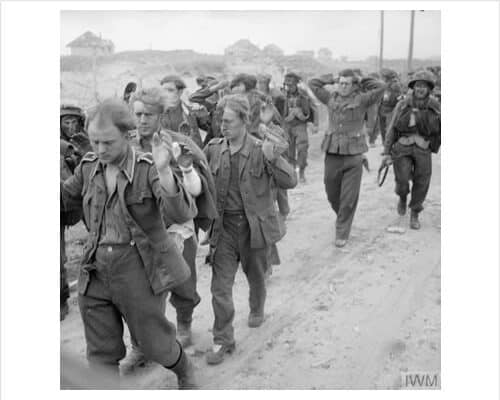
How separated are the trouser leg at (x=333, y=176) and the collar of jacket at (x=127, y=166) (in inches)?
176

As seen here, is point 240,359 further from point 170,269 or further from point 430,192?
point 430,192

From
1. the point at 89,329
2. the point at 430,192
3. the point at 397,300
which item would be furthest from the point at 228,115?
the point at 430,192

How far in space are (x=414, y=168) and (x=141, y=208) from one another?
18.4ft

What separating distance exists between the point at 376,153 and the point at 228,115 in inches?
429

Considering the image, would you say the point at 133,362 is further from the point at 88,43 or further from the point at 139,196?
the point at 88,43

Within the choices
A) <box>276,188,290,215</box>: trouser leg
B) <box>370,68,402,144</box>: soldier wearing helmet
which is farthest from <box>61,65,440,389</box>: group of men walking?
<box>370,68,402,144</box>: soldier wearing helmet

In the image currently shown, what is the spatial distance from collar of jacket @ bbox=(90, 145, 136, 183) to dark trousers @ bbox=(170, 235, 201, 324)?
1297 mm

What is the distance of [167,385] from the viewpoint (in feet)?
15.1

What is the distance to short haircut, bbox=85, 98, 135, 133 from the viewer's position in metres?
3.51

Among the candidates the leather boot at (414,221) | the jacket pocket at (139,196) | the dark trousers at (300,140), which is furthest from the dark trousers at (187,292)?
the dark trousers at (300,140)

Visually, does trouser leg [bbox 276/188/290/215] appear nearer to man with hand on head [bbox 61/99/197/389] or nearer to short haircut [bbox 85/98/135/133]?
man with hand on head [bbox 61/99/197/389]

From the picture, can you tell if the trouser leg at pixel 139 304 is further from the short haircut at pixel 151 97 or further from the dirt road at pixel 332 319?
the short haircut at pixel 151 97

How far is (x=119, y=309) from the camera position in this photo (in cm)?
390

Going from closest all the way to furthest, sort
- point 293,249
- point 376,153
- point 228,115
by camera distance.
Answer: point 228,115
point 293,249
point 376,153
